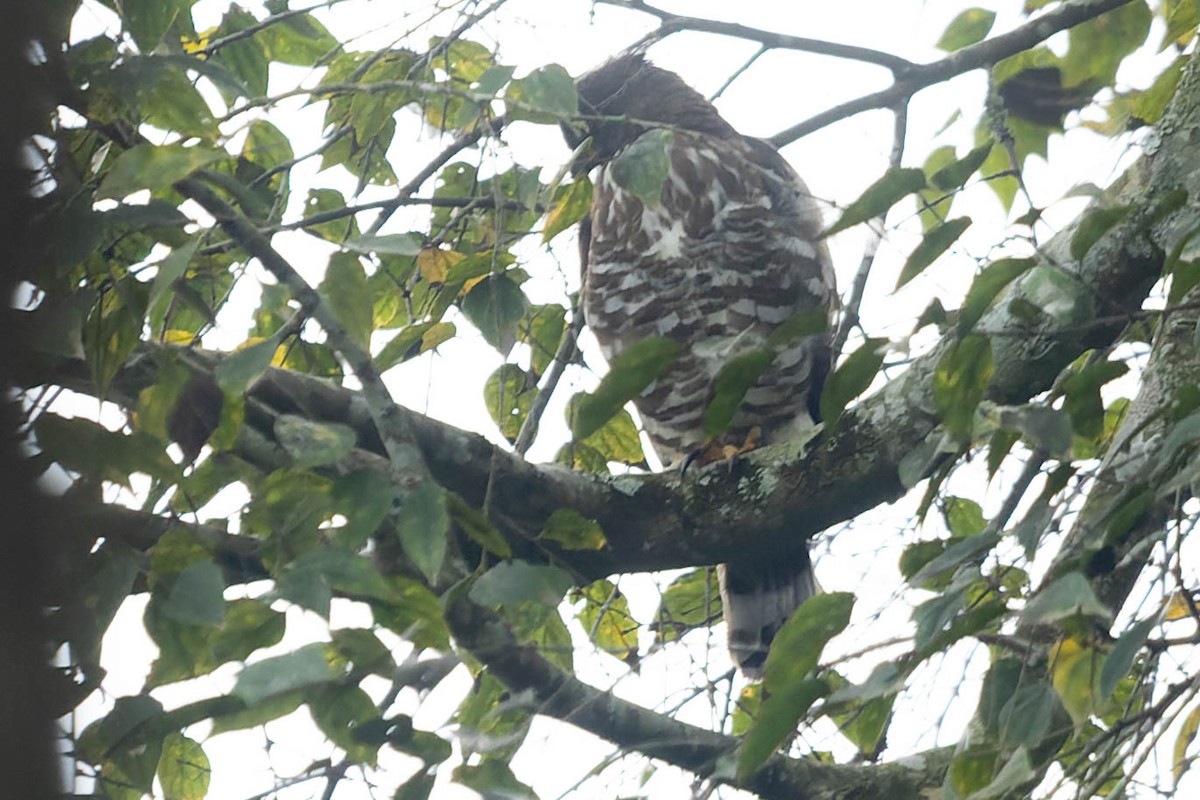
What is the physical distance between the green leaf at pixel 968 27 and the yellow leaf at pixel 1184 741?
1.44m

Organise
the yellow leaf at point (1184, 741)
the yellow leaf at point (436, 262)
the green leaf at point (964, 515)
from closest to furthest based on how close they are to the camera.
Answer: the yellow leaf at point (1184, 741), the yellow leaf at point (436, 262), the green leaf at point (964, 515)

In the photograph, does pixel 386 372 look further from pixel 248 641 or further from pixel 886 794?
pixel 886 794

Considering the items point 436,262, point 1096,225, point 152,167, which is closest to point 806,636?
point 1096,225

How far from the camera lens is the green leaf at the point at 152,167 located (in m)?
1.34

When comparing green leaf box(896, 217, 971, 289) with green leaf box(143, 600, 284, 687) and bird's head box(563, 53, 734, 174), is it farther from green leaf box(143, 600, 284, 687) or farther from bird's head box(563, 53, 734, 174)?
bird's head box(563, 53, 734, 174)

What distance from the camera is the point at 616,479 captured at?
2.39 m

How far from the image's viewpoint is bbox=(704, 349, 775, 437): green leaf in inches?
54.7

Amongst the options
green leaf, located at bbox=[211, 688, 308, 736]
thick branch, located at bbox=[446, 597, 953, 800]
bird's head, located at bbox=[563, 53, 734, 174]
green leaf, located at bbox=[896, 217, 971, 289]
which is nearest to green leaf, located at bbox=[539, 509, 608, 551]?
thick branch, located at bbox=[446, 597, 953, 800]

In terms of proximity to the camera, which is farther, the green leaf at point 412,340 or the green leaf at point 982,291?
the green leaf at point 412,340

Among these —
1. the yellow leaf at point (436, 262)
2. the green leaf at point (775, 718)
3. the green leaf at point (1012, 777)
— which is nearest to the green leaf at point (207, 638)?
the green leaf at point (775, 718)

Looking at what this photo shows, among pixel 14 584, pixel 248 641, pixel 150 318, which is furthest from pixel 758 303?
pixel 14 584

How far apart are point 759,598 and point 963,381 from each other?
74.7 inches

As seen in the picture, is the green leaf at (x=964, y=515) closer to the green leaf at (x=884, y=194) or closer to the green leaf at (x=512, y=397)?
the green leaf at (x=512, y=397)

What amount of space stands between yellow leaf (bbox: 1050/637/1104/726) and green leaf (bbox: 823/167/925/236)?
0.53 meters
